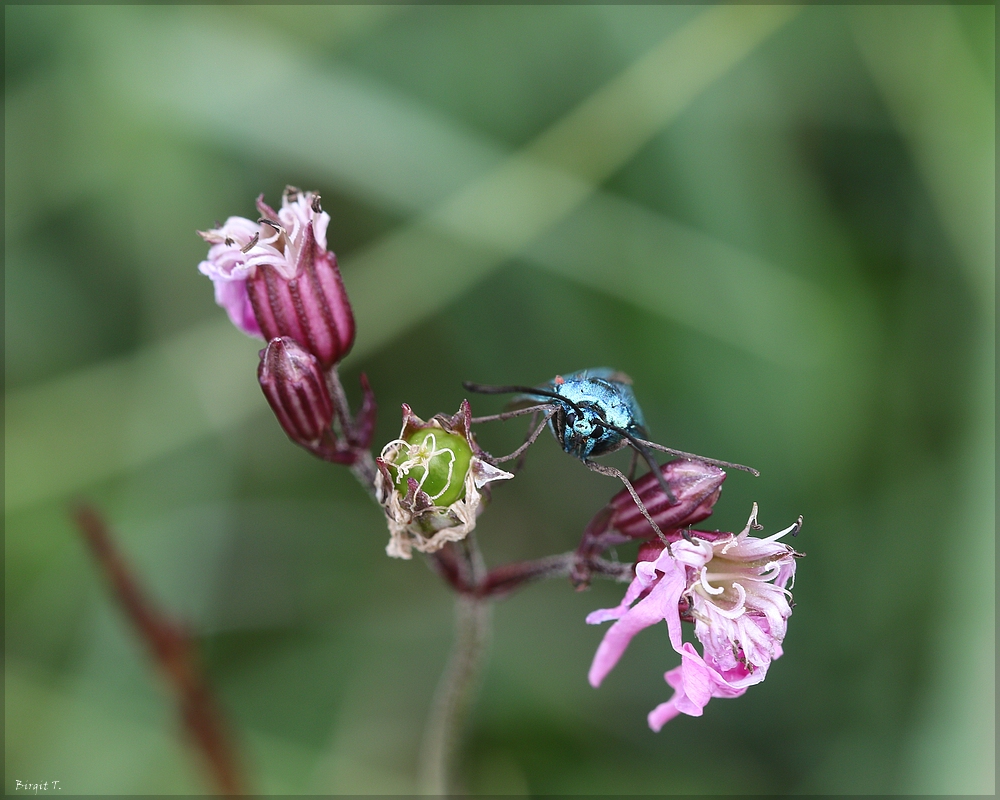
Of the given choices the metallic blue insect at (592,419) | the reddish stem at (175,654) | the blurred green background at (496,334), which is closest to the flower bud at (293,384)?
the metallic blue insect at (592,419)

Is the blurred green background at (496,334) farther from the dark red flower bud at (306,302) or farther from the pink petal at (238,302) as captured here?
the dark red flower bud at (306,302)

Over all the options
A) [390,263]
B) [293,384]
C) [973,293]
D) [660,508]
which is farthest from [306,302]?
[973,293]

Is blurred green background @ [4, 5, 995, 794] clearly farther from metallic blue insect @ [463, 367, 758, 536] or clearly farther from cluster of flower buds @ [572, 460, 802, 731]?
metallic blue insect @ [463, 367, 758, 536]

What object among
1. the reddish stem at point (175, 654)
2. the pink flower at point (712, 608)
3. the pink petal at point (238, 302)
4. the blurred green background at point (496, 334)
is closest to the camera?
the pink flower at point (712, 608)

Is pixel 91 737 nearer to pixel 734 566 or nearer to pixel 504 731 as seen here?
pixel 504 731

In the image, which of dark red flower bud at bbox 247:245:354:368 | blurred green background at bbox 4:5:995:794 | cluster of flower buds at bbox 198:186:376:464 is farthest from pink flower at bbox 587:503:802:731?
blurred green background at bbox 4:5:995:794

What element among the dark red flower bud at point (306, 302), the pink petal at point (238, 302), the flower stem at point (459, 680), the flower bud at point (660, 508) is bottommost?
the flower stem at point (459, 680)
